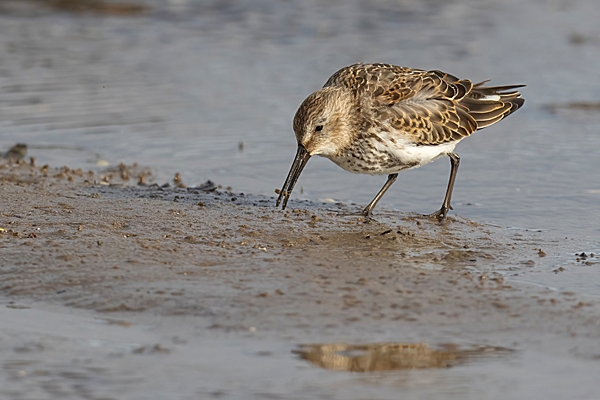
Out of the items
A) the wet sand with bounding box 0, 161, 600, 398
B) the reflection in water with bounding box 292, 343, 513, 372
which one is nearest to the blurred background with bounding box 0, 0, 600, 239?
the wet sand with bounding box 0, 161, 600, 398

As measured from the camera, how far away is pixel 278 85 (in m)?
11.6

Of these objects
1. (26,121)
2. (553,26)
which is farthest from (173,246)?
(553,26)

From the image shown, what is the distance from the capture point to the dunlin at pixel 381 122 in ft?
23.3

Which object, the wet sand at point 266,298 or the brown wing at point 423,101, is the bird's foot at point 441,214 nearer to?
the wet sand at point 266,298

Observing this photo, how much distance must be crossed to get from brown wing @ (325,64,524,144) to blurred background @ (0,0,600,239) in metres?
0.77

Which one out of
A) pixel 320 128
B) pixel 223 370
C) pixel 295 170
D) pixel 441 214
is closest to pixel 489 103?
pixel 441 214

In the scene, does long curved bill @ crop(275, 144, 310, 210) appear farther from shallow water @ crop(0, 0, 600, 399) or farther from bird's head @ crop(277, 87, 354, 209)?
shallow water @ crop(0, 0, 600, 399)

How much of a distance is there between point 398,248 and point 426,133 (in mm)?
1344

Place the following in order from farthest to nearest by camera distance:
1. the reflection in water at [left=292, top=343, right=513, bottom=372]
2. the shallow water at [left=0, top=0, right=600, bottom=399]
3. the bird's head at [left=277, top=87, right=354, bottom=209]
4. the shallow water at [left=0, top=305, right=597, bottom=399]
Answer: the bird's head at [left=277, top=87, right=354, bottom=209] → the reflection in water at [left=292, top=343, right=513, bottom=372] → the shallow water at [left=0, top=0, right=600, bottom=399] → the shallow water at [left=0, top=305, right=597, bottom=399]

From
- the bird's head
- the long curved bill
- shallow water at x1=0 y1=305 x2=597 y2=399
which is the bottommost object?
shallow water at x1=0 y1=305 x2=597 y2=399

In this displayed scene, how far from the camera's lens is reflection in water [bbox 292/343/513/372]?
4.41m

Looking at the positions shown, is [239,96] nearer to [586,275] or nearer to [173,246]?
[173,246]

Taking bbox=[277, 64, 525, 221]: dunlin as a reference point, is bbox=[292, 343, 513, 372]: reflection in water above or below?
below

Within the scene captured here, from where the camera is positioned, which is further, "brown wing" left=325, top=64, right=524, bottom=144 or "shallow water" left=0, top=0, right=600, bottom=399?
"brown wing" left=325, top=64, right=524, bottom=144
